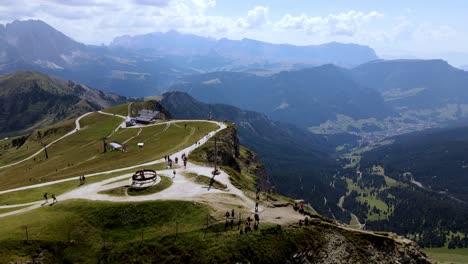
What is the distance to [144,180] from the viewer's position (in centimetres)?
8219

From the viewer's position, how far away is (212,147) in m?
125

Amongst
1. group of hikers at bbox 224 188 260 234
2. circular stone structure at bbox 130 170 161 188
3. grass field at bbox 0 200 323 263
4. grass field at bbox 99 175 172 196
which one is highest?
circular stone structure at bbox 130 170 161 188

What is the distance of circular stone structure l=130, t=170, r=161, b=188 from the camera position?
79.7 m

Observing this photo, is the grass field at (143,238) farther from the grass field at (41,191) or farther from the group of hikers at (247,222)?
the grass field at (41,191)

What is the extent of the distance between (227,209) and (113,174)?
42.7 meters

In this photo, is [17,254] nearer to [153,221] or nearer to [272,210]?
[153,221]

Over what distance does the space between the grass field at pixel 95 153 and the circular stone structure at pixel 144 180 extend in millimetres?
25858

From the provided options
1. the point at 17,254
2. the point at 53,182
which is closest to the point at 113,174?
the point at 53,182

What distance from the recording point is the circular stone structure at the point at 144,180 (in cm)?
7970

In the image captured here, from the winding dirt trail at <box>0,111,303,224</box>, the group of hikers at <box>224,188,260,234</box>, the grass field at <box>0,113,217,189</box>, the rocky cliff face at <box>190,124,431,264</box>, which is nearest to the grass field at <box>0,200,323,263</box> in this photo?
the rocky cliff face at <box>190,124,431,264</box>

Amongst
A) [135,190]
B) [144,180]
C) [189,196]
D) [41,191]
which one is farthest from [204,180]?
[41,191]

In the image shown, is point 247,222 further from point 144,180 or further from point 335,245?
point 144,180

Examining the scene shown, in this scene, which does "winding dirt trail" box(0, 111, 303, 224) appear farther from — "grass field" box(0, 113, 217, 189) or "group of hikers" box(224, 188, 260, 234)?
"grass field" box(0, 113, 217, 189)

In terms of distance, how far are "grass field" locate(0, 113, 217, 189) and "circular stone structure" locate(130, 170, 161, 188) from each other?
25.9 metres
